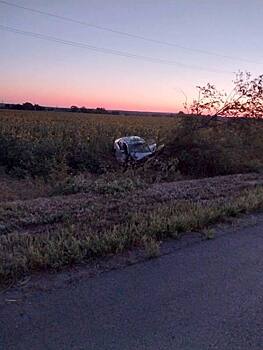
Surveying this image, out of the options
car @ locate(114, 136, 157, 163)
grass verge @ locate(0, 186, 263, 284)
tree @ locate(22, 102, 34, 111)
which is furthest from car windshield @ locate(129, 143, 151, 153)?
tree @ locate(22, 102, 34, 111)

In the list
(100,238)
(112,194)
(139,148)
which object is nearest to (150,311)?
(100,238)

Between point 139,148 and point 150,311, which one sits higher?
point 139,148

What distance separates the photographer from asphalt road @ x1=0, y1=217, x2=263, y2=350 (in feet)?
8.75

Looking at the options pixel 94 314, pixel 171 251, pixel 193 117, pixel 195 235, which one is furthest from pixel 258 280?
pixel 193 117

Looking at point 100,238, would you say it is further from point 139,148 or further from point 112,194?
point 139,148

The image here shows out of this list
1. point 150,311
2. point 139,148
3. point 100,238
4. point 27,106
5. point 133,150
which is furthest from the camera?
point 27,106

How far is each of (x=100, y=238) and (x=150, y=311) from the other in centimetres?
155

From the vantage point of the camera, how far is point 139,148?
13.3 meters

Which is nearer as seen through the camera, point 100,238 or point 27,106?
point 100,238

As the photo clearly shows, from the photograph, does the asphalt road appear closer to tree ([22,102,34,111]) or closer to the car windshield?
the car windshield

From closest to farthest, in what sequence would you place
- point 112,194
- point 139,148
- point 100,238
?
1. point 100,238
2. point 112,194
3. point 139,148

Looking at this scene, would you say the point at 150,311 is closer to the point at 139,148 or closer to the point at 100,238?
the point at 100,238

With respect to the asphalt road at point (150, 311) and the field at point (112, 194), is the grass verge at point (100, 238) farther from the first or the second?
the asphalt road at point (150, 311)

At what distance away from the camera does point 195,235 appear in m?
5.05
